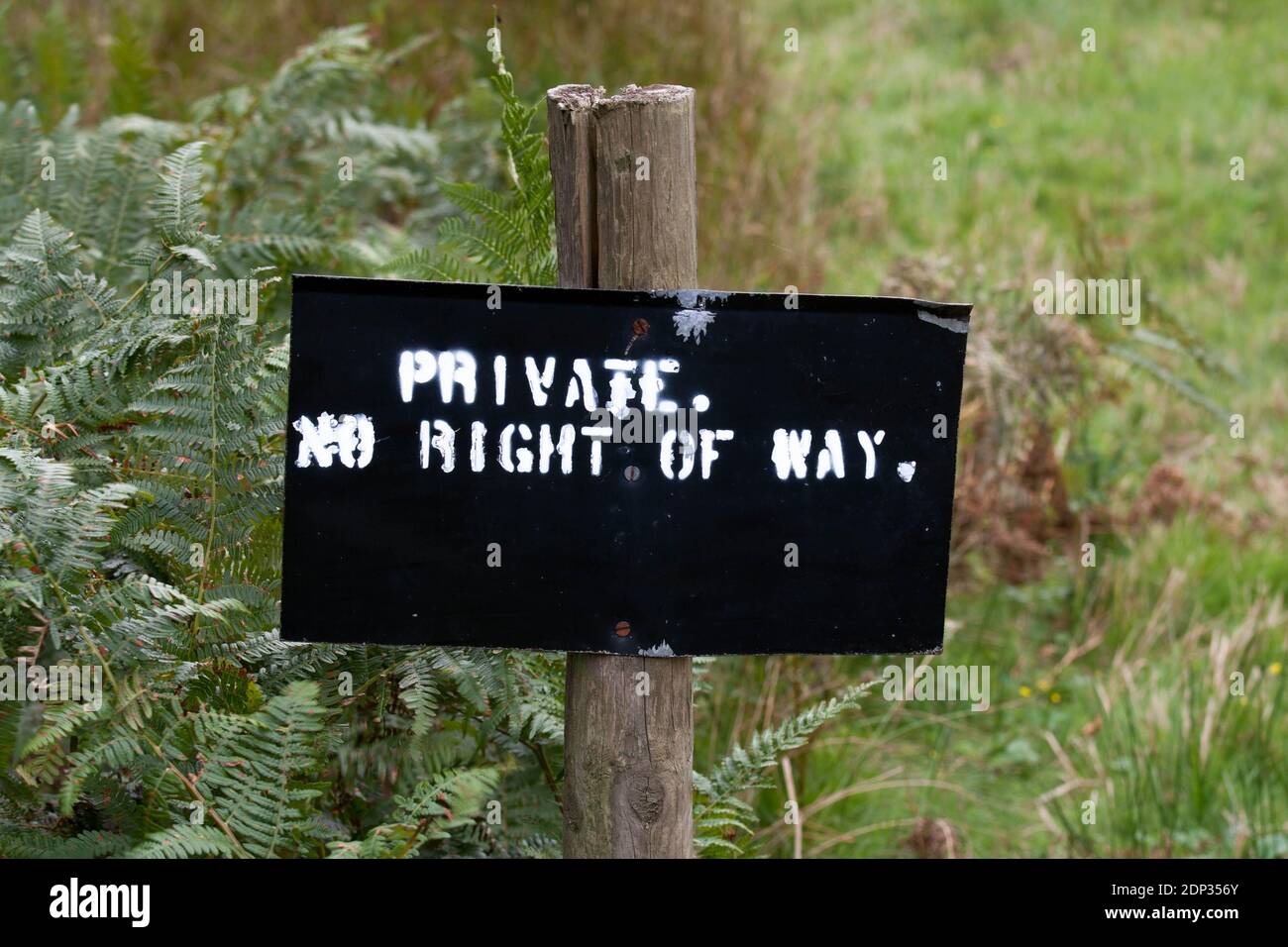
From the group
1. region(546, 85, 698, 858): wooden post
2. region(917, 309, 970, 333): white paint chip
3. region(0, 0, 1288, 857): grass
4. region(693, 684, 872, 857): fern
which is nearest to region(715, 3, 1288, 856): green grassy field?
region(0, 0, 1288, 857): grass

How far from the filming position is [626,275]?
5.76 ft

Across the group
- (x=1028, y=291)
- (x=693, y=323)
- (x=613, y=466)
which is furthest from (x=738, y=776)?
(x=1028, y=291)

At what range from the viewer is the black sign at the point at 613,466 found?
1.72 meters

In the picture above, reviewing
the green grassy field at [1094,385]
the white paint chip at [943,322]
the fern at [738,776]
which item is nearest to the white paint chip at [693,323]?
the white paint chip at [943,322]

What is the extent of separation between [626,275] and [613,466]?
0.83 ft

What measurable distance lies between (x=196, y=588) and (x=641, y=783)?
→ 29.5 inches

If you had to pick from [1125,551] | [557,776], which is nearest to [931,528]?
[557,776]

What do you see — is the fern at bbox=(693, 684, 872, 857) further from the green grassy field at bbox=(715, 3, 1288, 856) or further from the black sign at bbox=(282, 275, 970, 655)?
the green grassy field at bbox=(715, 3, 1288, 856)

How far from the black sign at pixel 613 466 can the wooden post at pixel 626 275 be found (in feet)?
0.22

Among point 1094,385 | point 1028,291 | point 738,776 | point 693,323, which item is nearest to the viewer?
point 693,323

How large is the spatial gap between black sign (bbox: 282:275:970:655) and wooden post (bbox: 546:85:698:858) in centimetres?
7

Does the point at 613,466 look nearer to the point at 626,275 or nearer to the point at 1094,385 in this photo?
the point at 626,275

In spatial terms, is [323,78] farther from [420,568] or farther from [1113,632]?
[1113,632]

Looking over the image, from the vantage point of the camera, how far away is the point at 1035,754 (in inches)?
135
